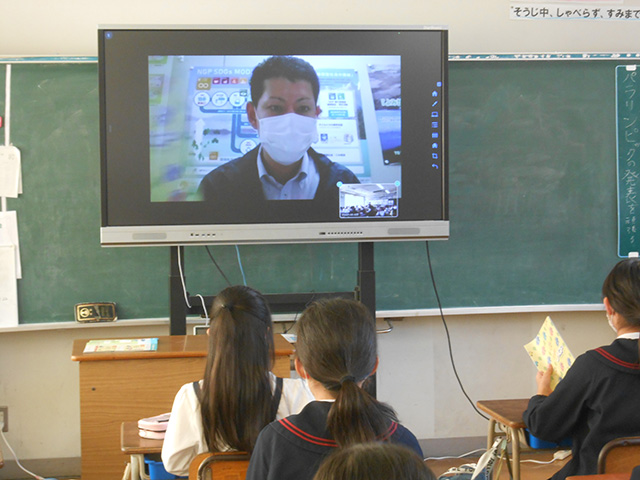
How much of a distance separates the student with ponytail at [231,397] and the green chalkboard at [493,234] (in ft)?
6.04

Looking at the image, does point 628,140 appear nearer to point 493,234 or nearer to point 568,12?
point 568,12

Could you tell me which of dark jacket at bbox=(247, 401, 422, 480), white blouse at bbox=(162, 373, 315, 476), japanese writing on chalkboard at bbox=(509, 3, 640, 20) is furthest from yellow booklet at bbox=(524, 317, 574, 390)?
japanese writing on chalkboard at bbox=(509, 3, 640, 20)

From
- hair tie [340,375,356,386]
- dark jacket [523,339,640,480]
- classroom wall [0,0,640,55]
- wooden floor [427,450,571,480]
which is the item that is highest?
classroom wall [0,0,640,55]

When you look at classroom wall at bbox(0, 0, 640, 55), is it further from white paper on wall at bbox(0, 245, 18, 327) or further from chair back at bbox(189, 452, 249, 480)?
chair back at bbox(189, 452, 249, 480)

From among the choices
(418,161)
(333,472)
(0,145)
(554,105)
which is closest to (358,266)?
(418,161)

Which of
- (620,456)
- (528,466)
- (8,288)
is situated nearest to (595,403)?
(620,456)

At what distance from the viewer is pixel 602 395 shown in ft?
6.73

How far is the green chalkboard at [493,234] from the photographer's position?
3.60 m

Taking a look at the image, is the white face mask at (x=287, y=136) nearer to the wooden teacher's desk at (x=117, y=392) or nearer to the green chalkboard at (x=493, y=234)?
the green chalkboard at (x=493, y=234)

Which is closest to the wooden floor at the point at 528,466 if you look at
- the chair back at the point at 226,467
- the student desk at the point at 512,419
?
the student desk at the point at 512,419

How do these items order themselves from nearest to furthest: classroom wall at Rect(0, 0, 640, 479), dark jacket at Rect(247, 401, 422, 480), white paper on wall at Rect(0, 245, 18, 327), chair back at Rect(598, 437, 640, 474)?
dark jacket at Rect(247, 401, 422, 480), chair back at Rect(598, 437, 640, 474), white paper on wall at Rect(0, 245, 18, 327), classroom wall at Rect(0, 0, 640, 479)

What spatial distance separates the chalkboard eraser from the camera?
11.5 feet

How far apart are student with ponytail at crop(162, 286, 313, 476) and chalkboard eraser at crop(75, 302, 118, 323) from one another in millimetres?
1840

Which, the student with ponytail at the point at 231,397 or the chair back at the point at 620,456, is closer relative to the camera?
the student with ponytail at the point at 231,397
